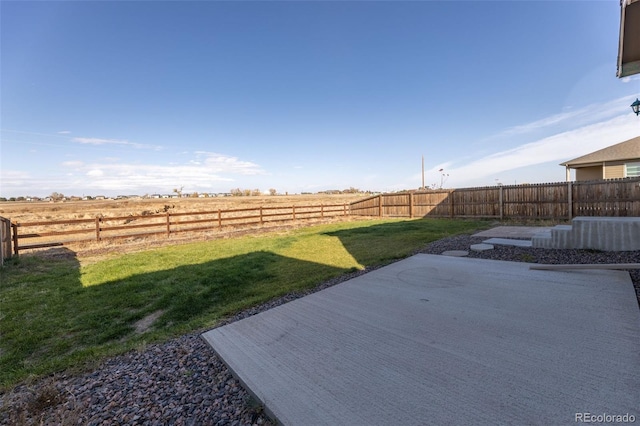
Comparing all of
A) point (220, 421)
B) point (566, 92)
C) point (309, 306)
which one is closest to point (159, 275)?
point (309, 306)

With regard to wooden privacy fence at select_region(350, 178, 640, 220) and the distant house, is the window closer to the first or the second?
the distant house

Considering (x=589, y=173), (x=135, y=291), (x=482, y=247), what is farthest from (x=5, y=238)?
(x=589, y=173)

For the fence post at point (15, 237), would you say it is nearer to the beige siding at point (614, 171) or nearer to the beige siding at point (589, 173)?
the beige siding at point (614, 171)

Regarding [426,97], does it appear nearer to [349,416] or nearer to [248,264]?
[248,264]

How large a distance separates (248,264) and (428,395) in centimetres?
491

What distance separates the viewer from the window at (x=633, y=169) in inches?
503

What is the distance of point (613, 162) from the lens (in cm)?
1327

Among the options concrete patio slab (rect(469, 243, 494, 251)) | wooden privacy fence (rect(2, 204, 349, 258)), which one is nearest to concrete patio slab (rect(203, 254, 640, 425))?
concrete patio slab (rect(469, 243, 494, 251))

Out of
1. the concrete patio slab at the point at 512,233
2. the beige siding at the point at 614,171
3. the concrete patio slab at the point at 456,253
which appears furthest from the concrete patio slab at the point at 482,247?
the beige siding at the point at 614,171

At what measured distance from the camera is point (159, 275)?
5359mm

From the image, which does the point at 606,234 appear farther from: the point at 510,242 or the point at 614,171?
the point at 614,171

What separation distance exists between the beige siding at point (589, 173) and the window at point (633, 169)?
4.66 feet

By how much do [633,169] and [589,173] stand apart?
221 cm

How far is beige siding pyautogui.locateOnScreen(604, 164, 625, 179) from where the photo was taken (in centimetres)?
1318
